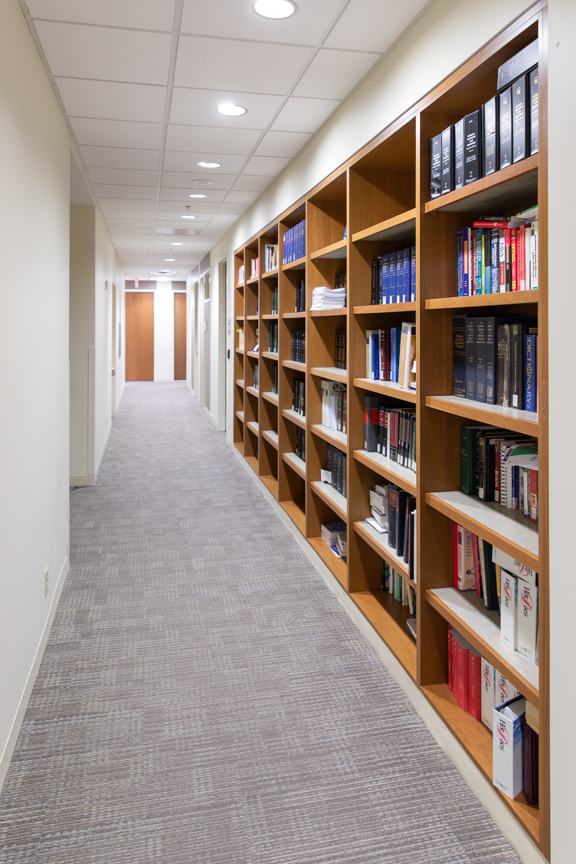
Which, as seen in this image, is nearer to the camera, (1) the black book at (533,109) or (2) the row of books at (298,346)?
(1) the black book at (533,109)

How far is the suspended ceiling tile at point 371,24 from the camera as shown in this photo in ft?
7.28

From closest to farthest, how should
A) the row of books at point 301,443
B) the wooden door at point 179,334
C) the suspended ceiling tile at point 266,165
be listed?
the suspended ceiling tile at point 266,165 → the row of books at point 301,443 → the wooden door at point 179,334

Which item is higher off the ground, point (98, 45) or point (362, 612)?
point (98, 45)

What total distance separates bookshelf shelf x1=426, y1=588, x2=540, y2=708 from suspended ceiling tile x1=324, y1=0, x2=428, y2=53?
6.80 ft

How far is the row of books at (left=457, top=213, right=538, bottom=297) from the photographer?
1.75 metres

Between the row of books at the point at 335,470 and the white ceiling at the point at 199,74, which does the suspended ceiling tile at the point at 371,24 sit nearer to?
the white ceiling at the point at 199,74

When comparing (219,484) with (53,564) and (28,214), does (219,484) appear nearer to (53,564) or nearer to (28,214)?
(53,564)

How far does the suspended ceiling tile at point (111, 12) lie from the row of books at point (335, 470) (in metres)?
2.16

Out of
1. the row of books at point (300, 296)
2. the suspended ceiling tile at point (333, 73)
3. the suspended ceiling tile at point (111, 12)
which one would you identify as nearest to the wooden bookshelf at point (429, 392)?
the suspended ceiling tile at point (333, 73)

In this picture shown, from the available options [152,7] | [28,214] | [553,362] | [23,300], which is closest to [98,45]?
[152,7]

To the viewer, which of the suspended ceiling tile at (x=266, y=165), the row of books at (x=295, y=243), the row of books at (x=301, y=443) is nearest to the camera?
the row of books at (x=295, y=243)

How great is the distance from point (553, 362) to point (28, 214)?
76.5 inches

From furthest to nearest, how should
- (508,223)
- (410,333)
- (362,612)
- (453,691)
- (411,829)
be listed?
(362,612)
(410,333)
(453,691)
(508,223)
(411,829)

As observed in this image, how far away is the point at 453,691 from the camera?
7.33 feet
